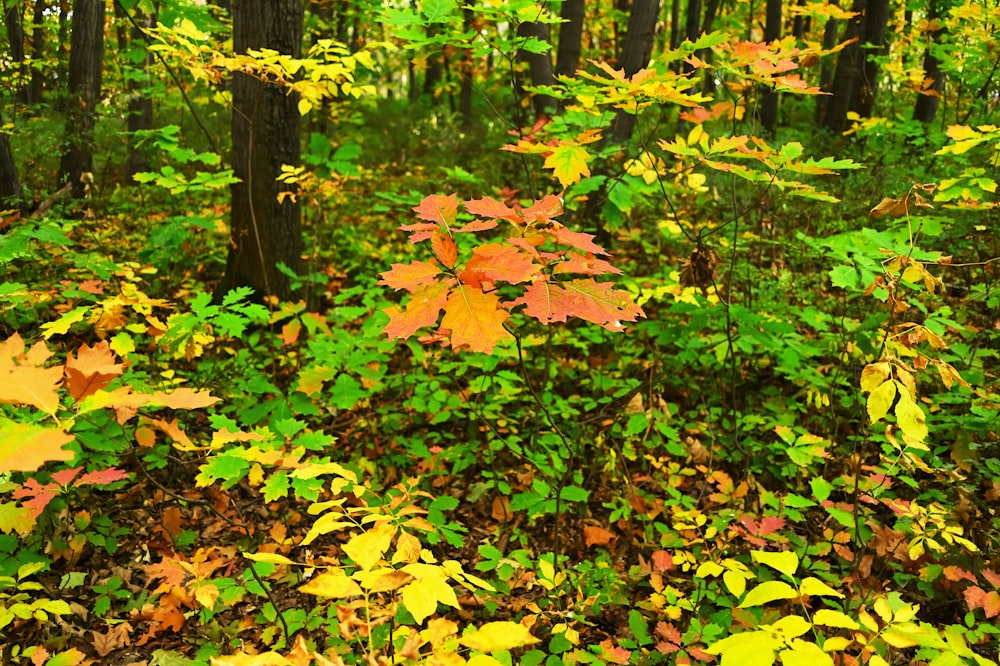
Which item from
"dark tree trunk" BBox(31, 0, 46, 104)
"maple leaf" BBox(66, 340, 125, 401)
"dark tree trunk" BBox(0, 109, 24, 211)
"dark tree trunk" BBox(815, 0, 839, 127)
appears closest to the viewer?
"maple leaf" BBox(66, 340, 125, 401)

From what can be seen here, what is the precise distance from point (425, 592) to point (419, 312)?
2.11 ft

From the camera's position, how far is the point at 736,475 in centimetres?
330

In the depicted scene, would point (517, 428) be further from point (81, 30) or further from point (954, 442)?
point (81, 30)

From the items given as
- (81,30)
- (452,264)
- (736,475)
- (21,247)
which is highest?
(81,30)

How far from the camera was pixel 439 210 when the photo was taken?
5.49ft

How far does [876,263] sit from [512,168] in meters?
6.58

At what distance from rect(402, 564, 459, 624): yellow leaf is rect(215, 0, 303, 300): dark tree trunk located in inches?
124

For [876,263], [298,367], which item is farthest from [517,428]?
[876,263]

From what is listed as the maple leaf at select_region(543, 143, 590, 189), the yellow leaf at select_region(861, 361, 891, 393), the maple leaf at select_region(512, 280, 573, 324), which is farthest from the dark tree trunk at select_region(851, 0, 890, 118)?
the maple leaf at select_region(512, 280, 573, 324)

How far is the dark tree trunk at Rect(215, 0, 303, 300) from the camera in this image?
3879 mm

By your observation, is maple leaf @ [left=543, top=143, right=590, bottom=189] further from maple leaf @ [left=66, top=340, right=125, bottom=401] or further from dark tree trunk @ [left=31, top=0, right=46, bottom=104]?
dark tree trunk @ [left=31, top=0, right=46, bottom=104]

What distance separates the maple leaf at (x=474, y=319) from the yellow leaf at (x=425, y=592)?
500 mm

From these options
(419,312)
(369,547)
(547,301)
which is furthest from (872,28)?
(369,547)

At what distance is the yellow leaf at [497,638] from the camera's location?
1.01m
